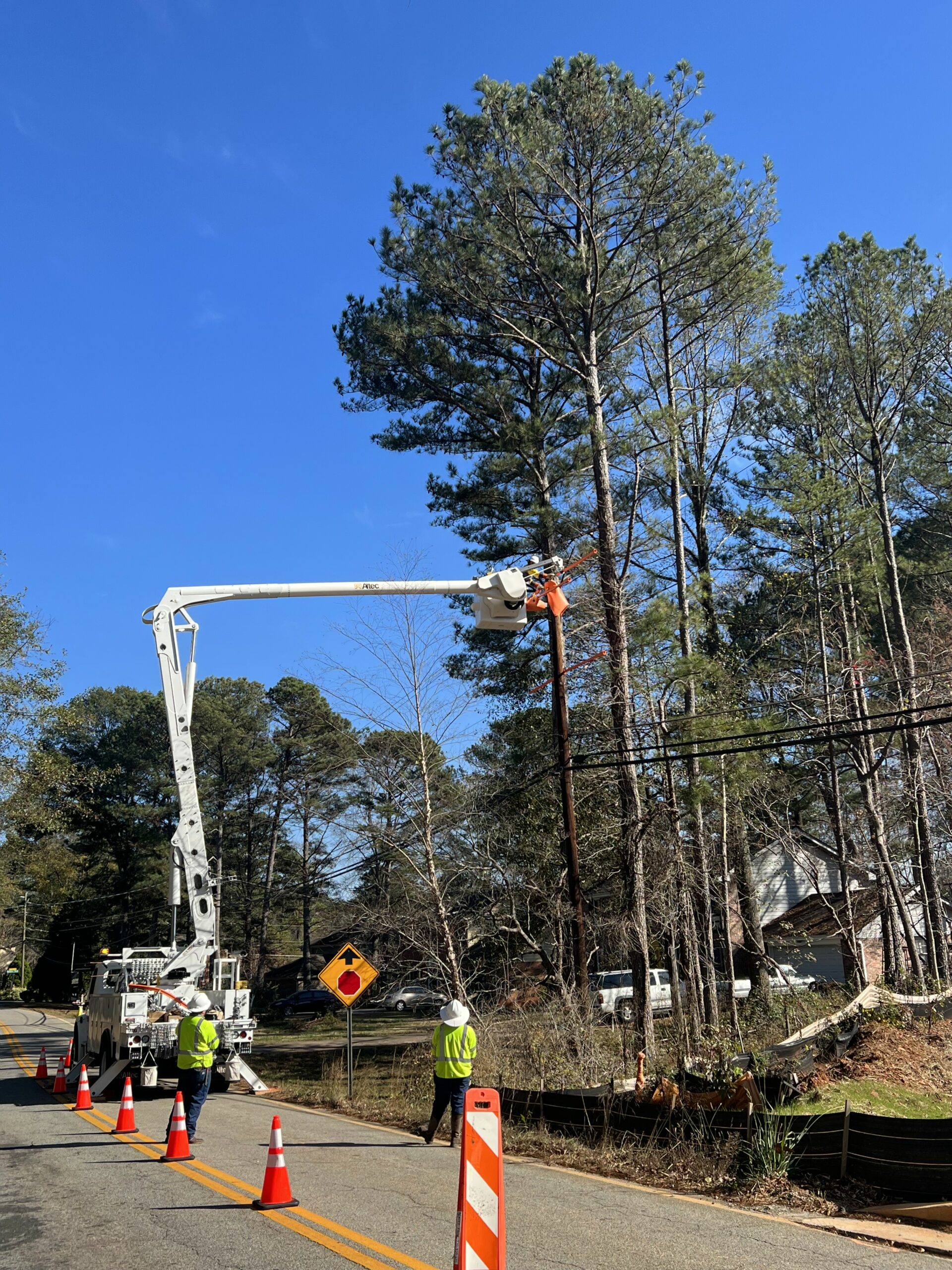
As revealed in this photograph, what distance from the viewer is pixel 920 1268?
649cm

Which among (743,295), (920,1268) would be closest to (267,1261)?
(920,1268)

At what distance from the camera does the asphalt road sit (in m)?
6.67

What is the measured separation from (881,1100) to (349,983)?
8.08 metres

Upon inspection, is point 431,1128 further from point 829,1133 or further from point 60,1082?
point 60,1082

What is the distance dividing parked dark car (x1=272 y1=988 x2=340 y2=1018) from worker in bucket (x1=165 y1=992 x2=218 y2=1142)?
36507mm

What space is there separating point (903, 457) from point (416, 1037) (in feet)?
68.8

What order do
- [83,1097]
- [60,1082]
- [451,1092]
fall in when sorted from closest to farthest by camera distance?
1. [451,1092]
2. [83,1097]
3. [60,1082]

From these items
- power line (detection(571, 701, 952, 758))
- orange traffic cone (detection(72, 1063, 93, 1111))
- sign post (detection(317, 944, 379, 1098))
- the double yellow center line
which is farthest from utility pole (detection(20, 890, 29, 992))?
the double yellow center line

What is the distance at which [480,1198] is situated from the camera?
5566 mm

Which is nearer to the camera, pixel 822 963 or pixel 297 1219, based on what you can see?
pixel 297 1219

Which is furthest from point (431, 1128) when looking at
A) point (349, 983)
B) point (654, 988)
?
point (654, 988)

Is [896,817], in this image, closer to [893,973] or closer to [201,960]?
[893,973]

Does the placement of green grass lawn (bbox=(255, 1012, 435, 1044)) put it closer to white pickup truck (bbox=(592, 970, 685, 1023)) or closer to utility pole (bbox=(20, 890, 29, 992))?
white pickup truck (bbox=(592, 970, 685, 1023))

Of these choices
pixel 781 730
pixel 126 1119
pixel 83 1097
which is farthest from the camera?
pixel 83 1097
